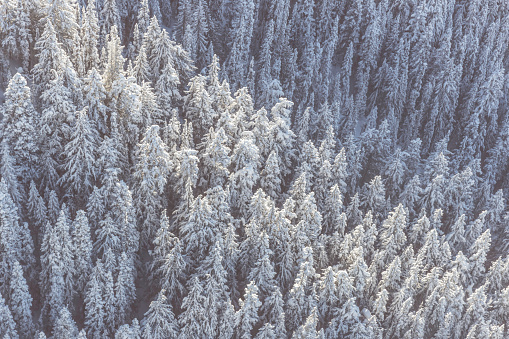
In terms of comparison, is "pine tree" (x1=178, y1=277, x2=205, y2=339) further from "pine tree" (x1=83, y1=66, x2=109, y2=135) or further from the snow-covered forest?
"pine tree" (x1=83, y1=66, x2=109, y2=135)

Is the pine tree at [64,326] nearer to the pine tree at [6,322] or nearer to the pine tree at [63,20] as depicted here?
the pine tree at [6,322]

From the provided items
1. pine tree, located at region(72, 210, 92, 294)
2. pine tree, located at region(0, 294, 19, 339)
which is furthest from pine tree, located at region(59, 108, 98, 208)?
pine tree, located at region(0, 294, 19, 339)

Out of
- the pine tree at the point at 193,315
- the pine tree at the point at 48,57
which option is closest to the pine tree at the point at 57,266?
the pine tree at the point at 193,315

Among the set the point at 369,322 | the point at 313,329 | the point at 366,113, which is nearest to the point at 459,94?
the point at 366,113

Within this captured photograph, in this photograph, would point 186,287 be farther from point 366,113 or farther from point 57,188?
point 366,113

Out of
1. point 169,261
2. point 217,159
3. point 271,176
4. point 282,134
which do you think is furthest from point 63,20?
point 169,261
